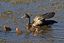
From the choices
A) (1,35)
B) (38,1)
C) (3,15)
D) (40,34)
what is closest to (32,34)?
(40,34)

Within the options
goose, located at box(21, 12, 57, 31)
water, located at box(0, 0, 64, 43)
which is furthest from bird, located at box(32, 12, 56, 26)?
water, located at box(0, 0, 64, 43)

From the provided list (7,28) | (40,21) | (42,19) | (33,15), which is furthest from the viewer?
(33,15)

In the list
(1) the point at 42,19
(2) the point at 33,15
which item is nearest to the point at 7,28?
(1) the point at 42,19

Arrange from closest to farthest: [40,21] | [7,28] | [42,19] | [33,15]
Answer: [7,28]
[42,19]
[40,21]
[33,15]

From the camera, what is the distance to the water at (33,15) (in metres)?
13.1

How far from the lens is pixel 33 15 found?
18406 mm

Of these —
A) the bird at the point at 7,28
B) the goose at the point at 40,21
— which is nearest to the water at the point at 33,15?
the bird at the point at 7,28

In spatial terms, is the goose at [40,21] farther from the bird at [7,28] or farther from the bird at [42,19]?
the bird at [7,28]

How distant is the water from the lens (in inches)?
517

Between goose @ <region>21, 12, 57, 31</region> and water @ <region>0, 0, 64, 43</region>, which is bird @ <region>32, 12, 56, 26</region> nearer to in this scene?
goose @ <region>21, 12, 57, 31</region>

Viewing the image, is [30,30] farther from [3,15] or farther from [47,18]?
[3,15]

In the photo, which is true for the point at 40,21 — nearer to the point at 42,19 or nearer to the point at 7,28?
the point at 42,19

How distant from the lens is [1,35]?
46.1 ft

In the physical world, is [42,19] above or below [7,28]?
above
